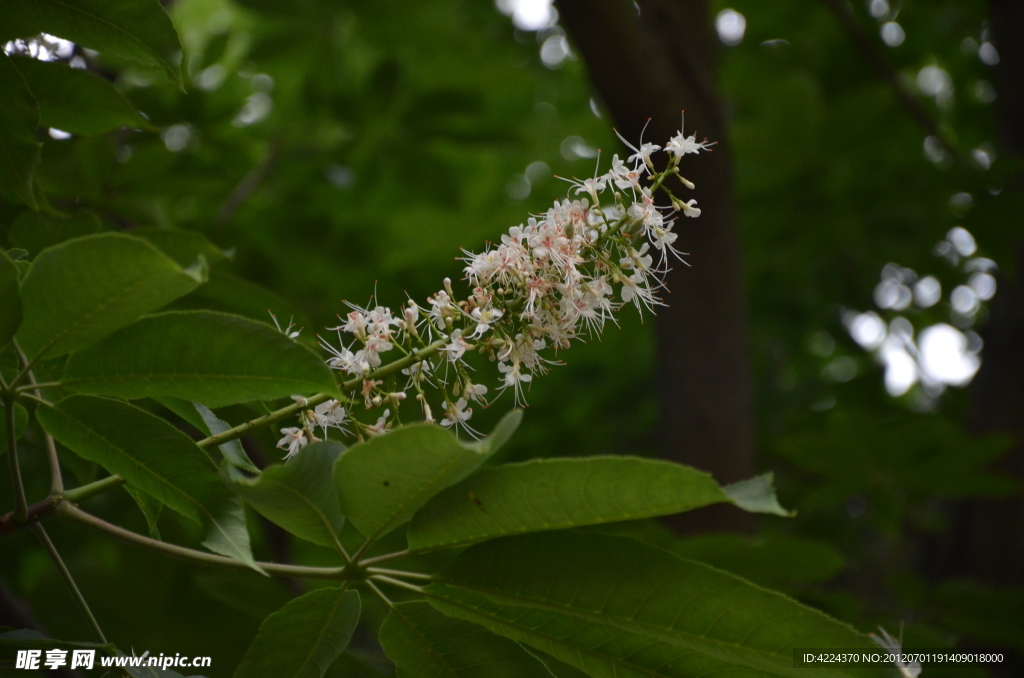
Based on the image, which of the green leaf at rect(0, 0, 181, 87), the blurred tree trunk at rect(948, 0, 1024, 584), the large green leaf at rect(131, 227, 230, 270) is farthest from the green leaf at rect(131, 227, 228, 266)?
the blurred tree trunk at rect(948, 0, 1024, 584)

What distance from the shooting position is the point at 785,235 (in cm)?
407

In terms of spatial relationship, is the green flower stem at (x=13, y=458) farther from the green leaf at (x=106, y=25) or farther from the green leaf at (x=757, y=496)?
the green leaf at (x=757, y=496)

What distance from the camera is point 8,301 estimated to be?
106 centimetres

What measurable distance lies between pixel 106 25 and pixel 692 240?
89.0 inches

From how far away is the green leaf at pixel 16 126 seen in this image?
4.58ft

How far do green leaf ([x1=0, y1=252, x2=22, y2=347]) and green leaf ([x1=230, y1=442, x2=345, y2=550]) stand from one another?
0.36 metres

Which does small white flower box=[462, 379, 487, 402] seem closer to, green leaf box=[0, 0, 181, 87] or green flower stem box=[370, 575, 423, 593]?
green flower stem box=[370, 575, 423, 593]

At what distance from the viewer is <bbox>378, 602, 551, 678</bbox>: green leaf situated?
1206mm

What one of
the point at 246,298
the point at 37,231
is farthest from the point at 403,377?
the point at 37,231

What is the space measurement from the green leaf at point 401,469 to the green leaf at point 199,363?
5.4 inches

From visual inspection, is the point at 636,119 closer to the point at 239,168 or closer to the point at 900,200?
the point at 900,200

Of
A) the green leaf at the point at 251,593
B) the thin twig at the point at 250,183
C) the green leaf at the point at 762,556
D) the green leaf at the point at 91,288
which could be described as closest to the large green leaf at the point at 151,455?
the green leaf at the point at 91,288

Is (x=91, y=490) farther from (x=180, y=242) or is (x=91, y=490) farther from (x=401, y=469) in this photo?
(x=180, y=242)

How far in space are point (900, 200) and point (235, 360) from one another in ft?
11.2
